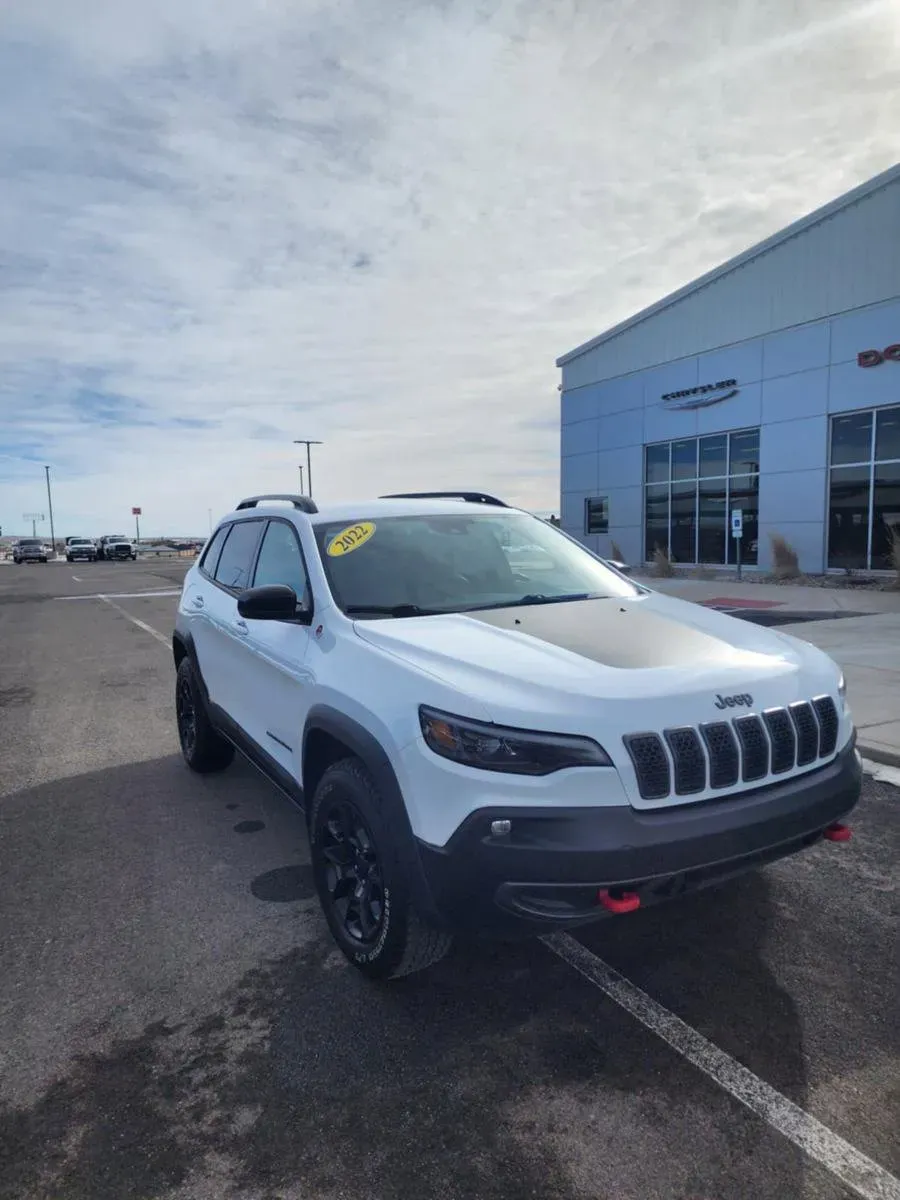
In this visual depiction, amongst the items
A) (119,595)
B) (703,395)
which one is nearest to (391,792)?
(119,595)

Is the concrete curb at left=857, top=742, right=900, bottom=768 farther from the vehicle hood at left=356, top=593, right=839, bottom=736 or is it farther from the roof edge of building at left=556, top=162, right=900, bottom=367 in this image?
the roof edge of building at left=556, top=162, right=900, bottom=367

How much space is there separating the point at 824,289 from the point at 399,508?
18.5 m

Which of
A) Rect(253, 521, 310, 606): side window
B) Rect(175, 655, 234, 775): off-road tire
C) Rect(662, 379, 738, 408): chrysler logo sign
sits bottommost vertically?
Rect(175, 655, 234, 775): off-road tire

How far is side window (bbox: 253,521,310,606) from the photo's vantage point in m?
3.74

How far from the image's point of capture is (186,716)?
5570 mm

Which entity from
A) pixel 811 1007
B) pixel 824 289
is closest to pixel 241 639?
pixel 811 1007

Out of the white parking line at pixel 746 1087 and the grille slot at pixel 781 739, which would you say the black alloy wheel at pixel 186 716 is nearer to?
the white parking line at pixel 746 1087

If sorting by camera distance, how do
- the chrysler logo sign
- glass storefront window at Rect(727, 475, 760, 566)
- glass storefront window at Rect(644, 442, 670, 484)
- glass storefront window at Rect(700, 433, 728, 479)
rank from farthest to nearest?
glass storefront window at Rect(644, 442, 670, 484)
glass storefront window at Rect(700, 433, 728, 479)
the chrysler logo sign
glass storefront window at Rect(727, 475, 760, 566)

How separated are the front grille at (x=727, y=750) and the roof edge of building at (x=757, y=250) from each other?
731 inches

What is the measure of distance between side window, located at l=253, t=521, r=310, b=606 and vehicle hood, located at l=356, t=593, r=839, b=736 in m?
0.74

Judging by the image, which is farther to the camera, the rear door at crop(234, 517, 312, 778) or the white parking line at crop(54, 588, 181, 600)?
the white parking line at crop(54, 588, 181, 600)

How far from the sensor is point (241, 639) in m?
4.21

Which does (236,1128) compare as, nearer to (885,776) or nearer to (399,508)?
(399,508)

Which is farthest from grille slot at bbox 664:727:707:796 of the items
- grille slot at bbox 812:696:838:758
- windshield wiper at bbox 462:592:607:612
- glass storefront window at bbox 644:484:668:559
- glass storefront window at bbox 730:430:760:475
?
glass storefront window at bbox 644:484:668:559
